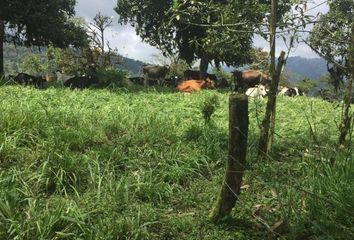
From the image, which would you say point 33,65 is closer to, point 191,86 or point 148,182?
point 191,86

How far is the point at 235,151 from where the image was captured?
407 cm

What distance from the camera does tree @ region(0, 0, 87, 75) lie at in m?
22.1

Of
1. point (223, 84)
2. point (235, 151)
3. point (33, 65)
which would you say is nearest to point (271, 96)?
point (235, 151)

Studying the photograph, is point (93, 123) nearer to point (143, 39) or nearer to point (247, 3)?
point (247, 3)

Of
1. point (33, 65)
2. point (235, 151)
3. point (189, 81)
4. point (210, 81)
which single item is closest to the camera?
point (235, 151)

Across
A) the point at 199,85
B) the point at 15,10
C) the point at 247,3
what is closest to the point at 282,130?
the point at 247,3

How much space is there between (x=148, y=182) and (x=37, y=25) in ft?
65.9

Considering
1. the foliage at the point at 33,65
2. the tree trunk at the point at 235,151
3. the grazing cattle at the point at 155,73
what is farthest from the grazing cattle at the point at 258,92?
the foliage at the point at 33,65

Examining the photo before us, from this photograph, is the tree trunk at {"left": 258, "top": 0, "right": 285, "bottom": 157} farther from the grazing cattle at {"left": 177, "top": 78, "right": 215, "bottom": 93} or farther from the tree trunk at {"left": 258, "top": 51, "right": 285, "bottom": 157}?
the grazing cattle at {"left": 177, "top": 78, "right": 215, "bottom": 93}

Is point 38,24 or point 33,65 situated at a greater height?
point 38,24

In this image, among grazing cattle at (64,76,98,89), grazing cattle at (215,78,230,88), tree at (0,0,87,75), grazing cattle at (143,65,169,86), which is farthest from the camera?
grazing cattle at (143,65,169,86)

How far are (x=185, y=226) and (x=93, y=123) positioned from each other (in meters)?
4.19

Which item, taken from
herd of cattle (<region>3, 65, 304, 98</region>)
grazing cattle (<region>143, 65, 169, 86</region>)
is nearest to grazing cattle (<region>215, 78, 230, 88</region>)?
herd of cattle (<region>3, 65, 304, 98</region>)

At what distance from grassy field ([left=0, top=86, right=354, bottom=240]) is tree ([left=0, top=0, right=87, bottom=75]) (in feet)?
50.8
